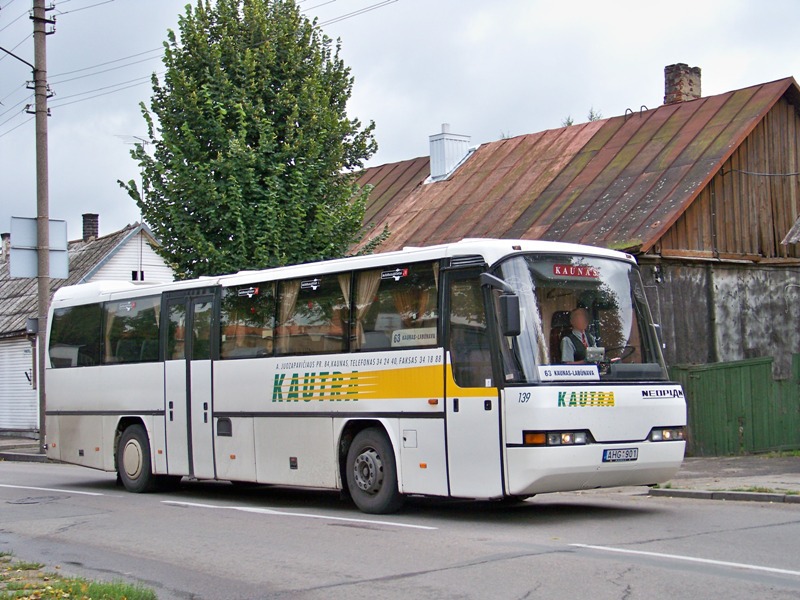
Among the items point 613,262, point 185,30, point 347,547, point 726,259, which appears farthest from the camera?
point 726,259

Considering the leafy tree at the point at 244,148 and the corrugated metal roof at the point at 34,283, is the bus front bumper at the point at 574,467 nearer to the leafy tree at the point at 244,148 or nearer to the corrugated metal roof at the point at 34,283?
the leafy tree at the point at 244,148

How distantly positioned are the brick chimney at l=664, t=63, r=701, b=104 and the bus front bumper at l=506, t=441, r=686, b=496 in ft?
59.2

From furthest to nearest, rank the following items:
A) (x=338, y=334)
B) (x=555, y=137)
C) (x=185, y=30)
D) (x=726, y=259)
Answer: (x=555, y=137) < (x=726, y=259) < (x=185, y=30) < (x=338, y=334)

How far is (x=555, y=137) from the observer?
1176 inches

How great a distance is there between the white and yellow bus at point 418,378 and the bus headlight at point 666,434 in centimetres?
2

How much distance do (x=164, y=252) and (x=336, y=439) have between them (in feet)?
31.3

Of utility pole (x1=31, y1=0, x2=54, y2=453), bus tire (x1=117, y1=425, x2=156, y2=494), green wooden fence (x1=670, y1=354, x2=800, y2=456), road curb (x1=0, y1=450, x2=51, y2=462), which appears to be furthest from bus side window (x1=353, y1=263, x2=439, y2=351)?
road curb (x1=0, y1=450, x2=51, y2=462)

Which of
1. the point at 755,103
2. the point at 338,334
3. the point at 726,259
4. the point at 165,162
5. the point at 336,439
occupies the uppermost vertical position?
the point at 755,103

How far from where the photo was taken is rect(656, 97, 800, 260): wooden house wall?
77.5 ft

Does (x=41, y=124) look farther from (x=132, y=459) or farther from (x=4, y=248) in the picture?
(x=4, y=248)

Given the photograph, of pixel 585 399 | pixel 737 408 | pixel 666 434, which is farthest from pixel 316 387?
pixel 737 408

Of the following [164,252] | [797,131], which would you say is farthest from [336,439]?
[797,131]

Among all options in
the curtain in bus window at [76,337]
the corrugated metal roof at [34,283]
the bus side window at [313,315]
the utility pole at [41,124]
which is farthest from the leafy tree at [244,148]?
the corrugated metal roof at [34,283]

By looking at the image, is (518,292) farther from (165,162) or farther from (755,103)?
(755,103)
